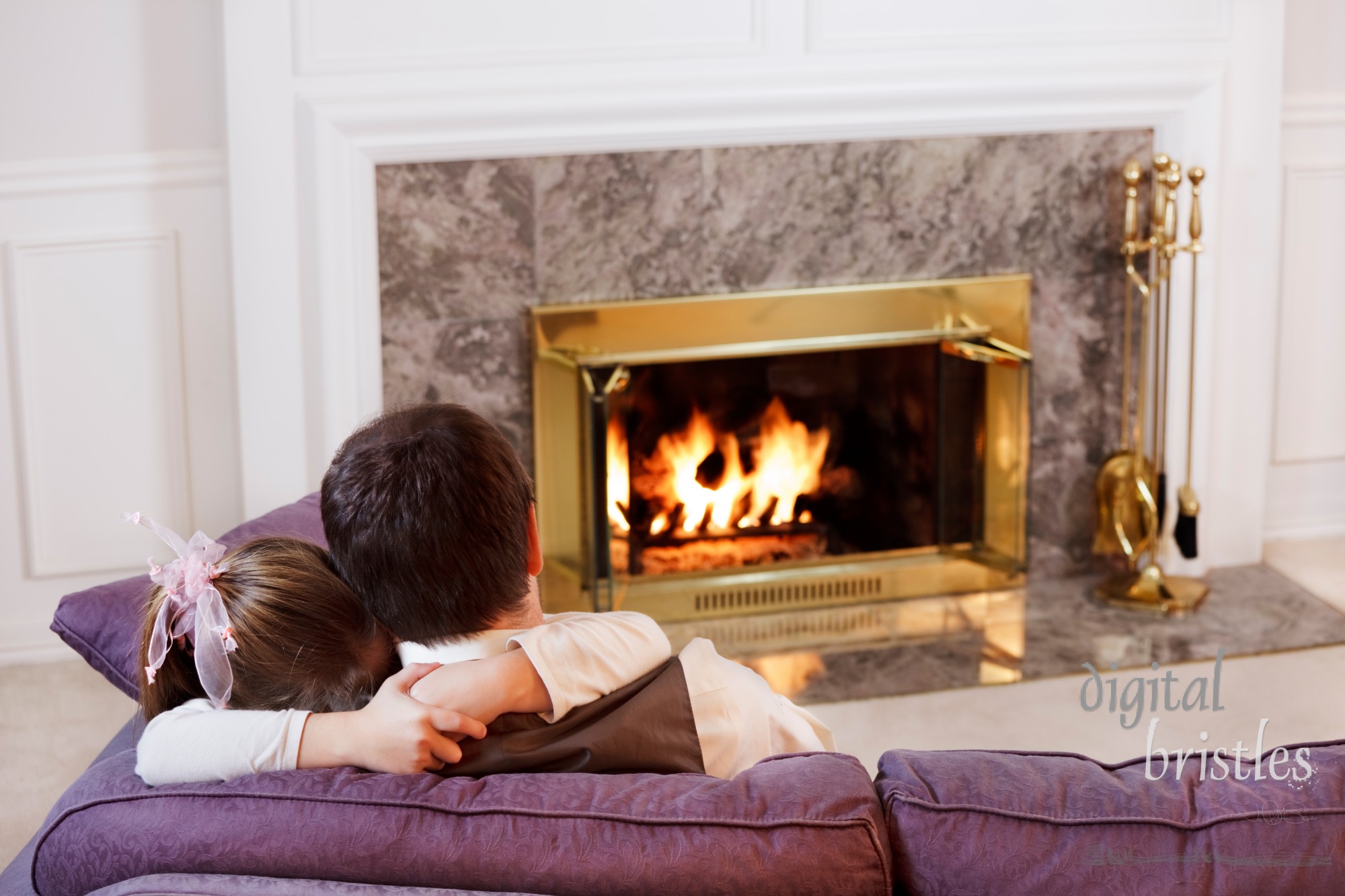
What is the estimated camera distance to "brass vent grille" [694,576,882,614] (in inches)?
125

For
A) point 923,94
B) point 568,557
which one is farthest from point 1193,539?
point 568,557

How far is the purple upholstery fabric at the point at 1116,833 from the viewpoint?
99 cm

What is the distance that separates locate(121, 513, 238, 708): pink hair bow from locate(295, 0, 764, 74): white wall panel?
169cm

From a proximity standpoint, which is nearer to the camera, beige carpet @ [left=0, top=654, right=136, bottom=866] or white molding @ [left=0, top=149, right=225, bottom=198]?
beige carpet @ [left=0, top=654, right=136, bottom=866]

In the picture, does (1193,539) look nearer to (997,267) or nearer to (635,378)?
(997,267)

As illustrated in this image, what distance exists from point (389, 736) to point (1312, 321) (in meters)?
3.11

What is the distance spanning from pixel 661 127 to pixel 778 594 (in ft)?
3.81

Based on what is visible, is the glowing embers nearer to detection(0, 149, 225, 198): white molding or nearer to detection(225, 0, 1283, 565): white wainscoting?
detection(225, 0, 1283, 565): white wainscoting

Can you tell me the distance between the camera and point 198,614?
1244 millimetres

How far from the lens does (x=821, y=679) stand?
9.21 feet

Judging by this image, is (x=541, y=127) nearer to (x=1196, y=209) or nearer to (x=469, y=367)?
(x=469, y=367)

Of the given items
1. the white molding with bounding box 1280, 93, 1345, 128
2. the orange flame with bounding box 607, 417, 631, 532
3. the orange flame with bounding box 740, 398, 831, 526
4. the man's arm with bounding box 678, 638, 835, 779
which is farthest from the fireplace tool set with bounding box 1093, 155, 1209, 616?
the man's arm with bounding box 678, 638, 835, 779

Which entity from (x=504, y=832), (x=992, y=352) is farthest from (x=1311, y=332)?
(x=504, y=832)

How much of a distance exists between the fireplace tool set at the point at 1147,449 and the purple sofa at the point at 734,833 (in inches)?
83.8
